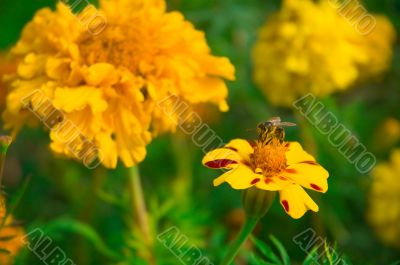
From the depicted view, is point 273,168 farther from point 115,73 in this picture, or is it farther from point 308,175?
A: point 115,73

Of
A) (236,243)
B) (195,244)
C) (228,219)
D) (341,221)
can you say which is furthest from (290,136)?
(236,243)

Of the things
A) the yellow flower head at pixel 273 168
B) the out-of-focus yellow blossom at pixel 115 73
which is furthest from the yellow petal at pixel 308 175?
the out-of-focus yellow blossom at pixel 115 73

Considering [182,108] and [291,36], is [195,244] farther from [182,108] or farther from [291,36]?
[291,36]

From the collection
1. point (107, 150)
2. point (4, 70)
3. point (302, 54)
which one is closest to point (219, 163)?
point (107, 150)

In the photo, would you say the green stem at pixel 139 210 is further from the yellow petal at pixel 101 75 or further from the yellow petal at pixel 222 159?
the yellow petal at pixel 222 159

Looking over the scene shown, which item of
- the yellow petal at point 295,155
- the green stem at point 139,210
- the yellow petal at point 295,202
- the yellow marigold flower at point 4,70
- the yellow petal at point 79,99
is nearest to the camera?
the yellow petal at point 295,202

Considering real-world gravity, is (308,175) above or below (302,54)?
below

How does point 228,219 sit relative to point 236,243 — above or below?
above
